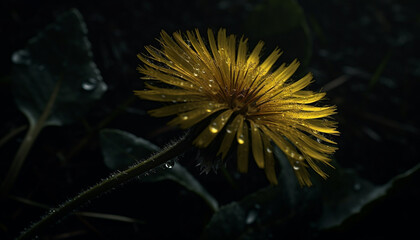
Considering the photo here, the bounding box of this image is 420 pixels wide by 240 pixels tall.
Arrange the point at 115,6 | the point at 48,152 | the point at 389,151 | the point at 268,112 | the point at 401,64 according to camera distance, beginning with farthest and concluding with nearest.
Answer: the point at 401,64 → the point at 115,6 → the point at 389,151 → the point at 48,152 → the point at 268,112

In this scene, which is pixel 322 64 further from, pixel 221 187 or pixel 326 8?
pixel 221 187


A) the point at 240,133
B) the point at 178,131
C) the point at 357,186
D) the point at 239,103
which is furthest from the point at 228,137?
the point at 357,186

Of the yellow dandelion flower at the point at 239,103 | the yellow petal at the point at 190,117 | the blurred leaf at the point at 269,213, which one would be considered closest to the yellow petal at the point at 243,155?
the yellow dandelion flower at the point at 239,103

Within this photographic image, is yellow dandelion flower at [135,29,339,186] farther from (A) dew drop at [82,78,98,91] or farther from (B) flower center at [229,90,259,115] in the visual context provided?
(A) dew drop at [82,78,98,91]

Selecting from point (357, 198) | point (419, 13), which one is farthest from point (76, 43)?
point (419, 13)

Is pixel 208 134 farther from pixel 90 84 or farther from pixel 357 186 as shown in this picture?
pixel 357 186
